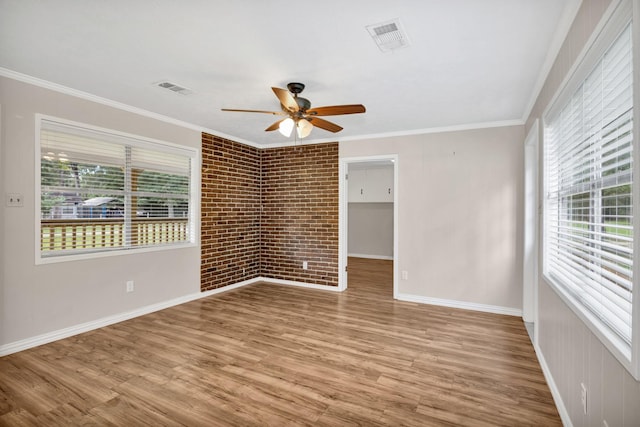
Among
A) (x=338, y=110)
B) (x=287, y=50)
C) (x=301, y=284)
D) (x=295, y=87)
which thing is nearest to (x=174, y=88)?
(x=295, y=87)

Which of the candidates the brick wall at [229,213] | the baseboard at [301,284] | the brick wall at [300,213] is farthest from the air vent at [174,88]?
the baseboard at [301,284]

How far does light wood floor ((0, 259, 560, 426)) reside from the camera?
1998 mm

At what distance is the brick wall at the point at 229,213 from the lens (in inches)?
183

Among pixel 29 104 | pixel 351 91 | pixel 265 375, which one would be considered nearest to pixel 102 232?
pixel 29 104

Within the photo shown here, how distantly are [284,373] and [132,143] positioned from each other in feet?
10.00

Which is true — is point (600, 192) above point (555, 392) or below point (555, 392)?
above

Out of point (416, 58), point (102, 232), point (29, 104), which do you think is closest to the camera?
point (416, 58)

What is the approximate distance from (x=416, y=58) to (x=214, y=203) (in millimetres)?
3441

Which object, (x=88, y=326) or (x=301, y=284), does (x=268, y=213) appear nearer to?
(x=301, y=284)

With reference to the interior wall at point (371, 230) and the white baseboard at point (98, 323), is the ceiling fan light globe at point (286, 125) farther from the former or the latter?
the interior wall at point (371, 230)

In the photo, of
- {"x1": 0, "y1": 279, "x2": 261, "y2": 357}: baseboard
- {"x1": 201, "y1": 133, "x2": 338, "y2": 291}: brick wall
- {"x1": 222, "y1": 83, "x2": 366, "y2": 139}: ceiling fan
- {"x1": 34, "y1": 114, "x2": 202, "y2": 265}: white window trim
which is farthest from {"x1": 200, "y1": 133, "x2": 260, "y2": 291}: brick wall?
{"x1": 222, "y1": 83, "x2": 366, "y2": 139}: ceiling fan

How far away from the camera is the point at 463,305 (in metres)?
4.21

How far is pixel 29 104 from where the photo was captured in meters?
2.87

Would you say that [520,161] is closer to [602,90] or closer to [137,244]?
[602,90]
